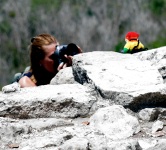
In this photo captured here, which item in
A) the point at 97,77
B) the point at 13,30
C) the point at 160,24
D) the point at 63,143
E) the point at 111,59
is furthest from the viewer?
the point at 160,24

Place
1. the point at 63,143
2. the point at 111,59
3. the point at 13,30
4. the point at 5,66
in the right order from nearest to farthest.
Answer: the point at 63,143 → the point at 111,59 → the point at 5,66 → the point at 13,30

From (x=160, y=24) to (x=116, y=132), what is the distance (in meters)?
27.9

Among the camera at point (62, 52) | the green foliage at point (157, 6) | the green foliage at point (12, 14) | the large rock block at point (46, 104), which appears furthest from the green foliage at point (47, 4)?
the large rock block at point (46, 104)

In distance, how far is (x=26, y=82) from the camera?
3.83 metres

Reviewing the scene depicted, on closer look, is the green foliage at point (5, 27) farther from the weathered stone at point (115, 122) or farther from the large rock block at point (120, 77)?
the weathered stone at point (115, 122)

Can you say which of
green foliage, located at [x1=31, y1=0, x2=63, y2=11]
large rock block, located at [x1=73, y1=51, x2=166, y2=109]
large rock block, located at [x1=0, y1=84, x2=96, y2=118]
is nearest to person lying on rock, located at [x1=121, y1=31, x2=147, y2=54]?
large rock block, located at [x1=73, y1=51, x2=166, y2=109]

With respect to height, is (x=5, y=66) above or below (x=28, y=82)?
below

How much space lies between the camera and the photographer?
12.7 feet

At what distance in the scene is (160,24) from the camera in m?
30.4

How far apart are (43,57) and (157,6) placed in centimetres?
2883

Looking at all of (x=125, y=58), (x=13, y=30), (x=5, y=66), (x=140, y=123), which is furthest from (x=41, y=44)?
(x=13, y=30)

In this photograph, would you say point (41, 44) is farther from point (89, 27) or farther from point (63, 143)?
point (89, 27)

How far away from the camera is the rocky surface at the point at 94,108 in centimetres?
286

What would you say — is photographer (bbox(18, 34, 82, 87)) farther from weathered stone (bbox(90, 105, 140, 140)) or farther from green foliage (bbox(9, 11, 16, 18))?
green foliage (bbox(9, 11, 16, 18))
